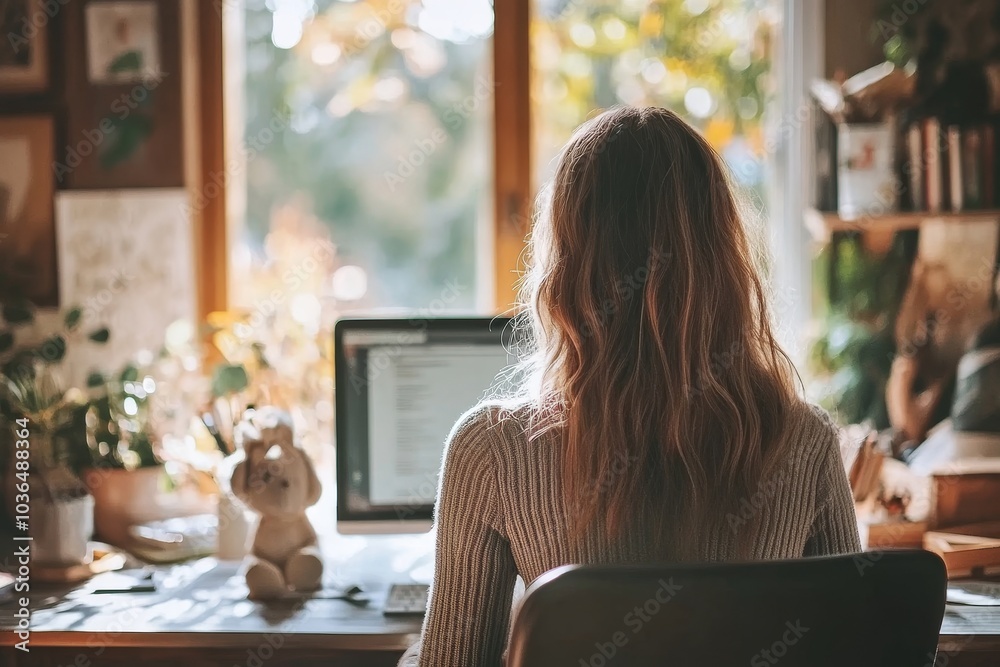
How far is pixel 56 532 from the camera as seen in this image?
160 centimetres

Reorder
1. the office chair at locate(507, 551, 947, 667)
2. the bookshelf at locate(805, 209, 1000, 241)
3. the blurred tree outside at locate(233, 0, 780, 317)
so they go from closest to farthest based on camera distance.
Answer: the office chair at locate(507, 551, 947, 667) < the bookshelf at locate(805, 209, 1000, 241) < the blurred tree outside at locate(233, 0, 780, 317)

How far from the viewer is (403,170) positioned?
7.48 ft

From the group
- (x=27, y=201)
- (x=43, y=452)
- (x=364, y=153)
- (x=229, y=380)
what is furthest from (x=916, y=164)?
(x=27, y=201)

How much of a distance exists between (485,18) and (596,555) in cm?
158

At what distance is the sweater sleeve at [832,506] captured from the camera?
1.03m

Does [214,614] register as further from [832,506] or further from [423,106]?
[423,106]

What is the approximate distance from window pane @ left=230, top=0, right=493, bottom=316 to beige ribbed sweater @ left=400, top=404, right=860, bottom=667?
4.12 ft

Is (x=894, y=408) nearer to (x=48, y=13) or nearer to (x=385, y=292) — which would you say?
(x=385, y=292)

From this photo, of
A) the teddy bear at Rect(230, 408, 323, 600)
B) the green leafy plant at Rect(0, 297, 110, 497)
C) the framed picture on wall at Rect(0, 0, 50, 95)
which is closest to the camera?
the teddy bear at Rect(230, 408, 323, 600)

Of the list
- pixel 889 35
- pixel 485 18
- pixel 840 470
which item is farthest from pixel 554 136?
pixel 840 470

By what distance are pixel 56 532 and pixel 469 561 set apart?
0.91 metres

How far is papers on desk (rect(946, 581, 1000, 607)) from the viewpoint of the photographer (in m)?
1.40

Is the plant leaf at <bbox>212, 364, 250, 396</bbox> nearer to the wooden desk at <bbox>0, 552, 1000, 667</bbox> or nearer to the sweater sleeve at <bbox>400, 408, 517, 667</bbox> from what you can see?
the wooden desk at <bbox>0, 552, 1000, 667</bbox>

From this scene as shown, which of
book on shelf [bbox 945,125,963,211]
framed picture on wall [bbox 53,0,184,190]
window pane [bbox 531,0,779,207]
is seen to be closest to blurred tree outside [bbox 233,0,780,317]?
window pane [bbox 531,0,779,207]
